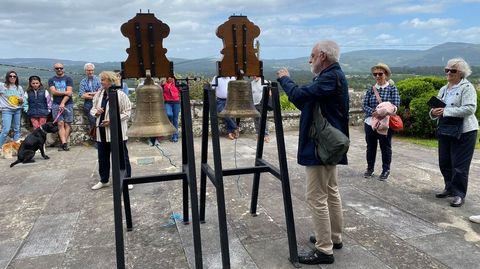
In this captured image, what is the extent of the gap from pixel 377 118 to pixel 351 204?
1.59 metres

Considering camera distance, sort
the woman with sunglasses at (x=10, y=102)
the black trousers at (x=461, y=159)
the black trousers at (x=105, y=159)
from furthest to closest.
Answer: the woman with sunglasses at (x=10, y=102), the black trousers at (x=105, y=159), the black trousers at (x=461, y=159)

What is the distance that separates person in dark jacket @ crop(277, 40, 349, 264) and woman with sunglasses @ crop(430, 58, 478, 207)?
2.10 metres

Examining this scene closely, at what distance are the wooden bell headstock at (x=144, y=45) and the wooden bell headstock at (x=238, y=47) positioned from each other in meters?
0.51

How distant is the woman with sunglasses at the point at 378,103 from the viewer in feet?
19.3

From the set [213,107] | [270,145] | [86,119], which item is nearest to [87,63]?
[86,119]

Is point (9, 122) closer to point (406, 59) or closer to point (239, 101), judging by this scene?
point (239, 101)

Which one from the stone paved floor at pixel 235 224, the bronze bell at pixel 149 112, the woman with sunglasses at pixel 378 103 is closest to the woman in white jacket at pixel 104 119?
the stone paved floor at pixel 235 224

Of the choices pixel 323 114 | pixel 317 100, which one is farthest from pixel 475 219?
pixel 317 100

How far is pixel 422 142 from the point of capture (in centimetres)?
919

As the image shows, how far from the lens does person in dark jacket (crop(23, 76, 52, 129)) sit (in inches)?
322

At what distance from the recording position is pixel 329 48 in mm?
3260

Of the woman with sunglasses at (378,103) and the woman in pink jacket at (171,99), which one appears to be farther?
the woman in pink jacket at (171,99)

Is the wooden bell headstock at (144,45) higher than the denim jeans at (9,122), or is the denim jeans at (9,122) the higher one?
the wooden bell headstock at (144,45)

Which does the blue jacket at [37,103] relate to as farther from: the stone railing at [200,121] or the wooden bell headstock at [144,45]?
the wooden bell headstock at [144,45]
